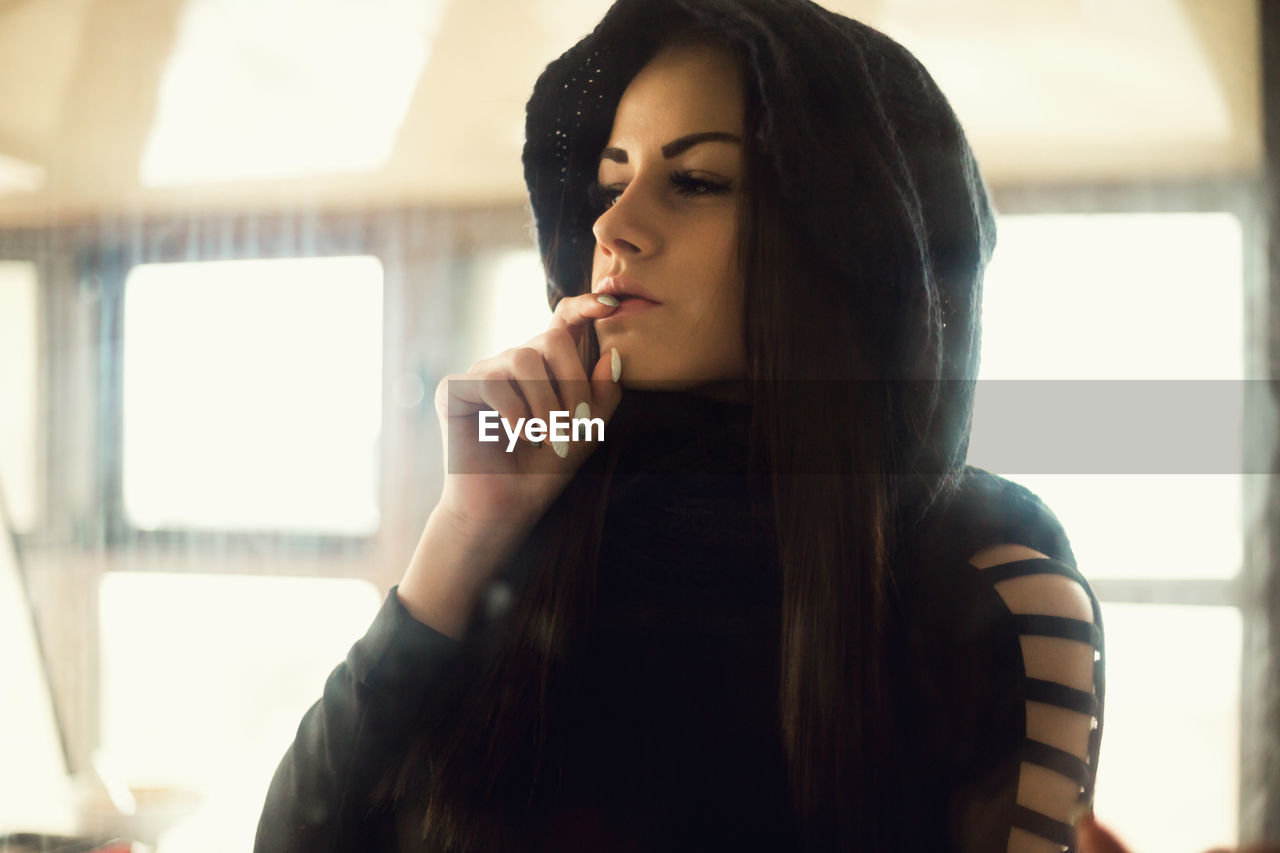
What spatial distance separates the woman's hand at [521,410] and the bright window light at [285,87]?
0.21 m

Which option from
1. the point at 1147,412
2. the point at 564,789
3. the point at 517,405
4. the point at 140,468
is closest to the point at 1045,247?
the point at 1147,412

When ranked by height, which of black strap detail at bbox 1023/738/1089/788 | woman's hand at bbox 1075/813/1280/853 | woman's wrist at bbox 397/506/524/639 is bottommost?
woman's hand at bbox 1075/813/1280/853

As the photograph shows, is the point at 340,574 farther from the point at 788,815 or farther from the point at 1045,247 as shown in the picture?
the point at 1045,247

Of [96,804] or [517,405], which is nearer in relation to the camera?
[517,405]

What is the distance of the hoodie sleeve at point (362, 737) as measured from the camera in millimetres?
488

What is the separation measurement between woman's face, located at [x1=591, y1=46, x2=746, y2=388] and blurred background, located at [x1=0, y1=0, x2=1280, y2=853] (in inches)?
3.8

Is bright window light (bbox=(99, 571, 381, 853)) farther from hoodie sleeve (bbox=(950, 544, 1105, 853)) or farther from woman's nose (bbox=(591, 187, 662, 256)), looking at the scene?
hoodie sleeve (bbox=(950, 544, 1105, 853))

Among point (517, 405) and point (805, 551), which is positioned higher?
point (517, 405)

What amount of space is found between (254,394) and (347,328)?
0.11 m

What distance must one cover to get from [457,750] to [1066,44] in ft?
2.17

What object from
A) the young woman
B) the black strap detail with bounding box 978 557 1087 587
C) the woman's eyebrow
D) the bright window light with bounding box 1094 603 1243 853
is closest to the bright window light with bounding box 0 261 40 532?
the young woman

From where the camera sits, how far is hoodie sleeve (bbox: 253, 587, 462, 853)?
0.49 metres

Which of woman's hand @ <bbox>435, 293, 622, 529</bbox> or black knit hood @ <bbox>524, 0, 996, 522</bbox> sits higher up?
black knit hood @ <bbox>524, 0, 996, 522</bbox>

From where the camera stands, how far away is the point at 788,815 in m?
0.46
